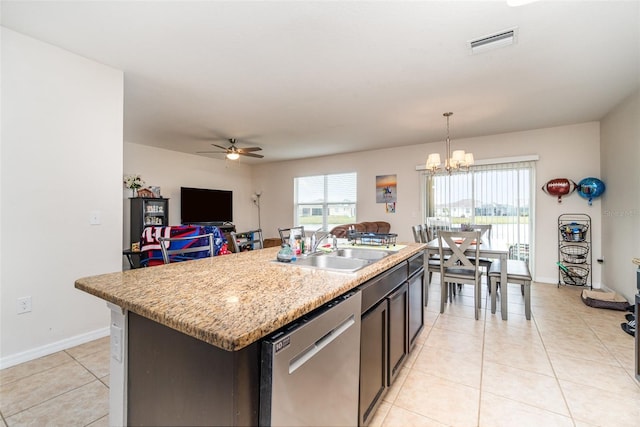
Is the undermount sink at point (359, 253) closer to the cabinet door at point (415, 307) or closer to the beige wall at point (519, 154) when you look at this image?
the cabinet door at point (415, 307)

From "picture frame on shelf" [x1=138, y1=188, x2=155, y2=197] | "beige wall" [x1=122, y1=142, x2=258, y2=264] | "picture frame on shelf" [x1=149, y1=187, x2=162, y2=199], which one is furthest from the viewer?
"picture frame on shelf" [x1=149, y1=187, x2=162, y2=199]

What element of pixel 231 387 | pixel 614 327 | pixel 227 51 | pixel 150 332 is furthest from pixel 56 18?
pixel 614 327

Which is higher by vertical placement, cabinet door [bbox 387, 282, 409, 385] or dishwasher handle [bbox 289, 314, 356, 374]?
dishwasher handle [bbox 289, 314, 356, 374]

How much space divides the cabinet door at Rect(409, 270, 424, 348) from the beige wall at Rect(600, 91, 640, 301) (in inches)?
108

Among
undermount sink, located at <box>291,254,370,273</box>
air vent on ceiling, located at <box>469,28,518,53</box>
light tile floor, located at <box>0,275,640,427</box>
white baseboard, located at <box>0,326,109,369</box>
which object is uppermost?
air vent on ceiling, located at <box>469,28,518,53</box>

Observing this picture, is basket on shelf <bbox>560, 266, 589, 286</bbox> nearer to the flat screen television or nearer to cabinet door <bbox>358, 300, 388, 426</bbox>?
cabinet door <bbox>358, 300, 388, 426</bbox>

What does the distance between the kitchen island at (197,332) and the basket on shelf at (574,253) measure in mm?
4436

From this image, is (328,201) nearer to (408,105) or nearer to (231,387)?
(408,105)

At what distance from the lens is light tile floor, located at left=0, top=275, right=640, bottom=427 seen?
1545 millimetres

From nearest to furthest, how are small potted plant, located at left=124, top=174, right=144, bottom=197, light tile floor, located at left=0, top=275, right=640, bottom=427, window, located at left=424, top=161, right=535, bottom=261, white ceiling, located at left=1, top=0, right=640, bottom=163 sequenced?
light tile floor, located at left=0, top=275, right=640, bottom=427 < white ceiling, located at left=1, top=0, right=640, bottom=163 < window, located at left=424, top=161, right=535, bottom=261 < small potted plant, located at left=124, top=174, right=144, bottom=197

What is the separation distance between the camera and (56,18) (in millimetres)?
1935

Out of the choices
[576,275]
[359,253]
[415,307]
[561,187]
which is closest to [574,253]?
[576,275]

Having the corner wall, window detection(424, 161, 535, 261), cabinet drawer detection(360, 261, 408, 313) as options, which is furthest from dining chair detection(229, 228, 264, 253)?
window detection(424, 161, 535, 261)

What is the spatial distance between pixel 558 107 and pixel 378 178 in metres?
3.06
